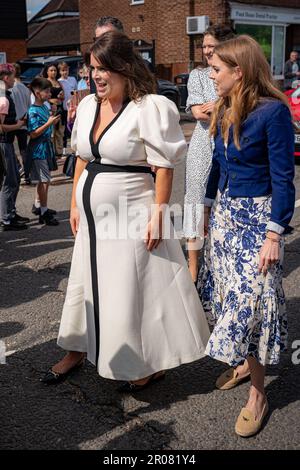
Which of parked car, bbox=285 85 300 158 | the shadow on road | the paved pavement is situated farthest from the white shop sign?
the paved pavement

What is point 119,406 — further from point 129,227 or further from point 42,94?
point 42,94

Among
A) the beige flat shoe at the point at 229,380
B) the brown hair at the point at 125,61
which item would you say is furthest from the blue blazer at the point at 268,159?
the beige flat shoe at the point at 229,380

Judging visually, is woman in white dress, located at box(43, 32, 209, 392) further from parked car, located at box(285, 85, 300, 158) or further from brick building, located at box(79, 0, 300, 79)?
brick building, located at box(79, 0, 300, 79)

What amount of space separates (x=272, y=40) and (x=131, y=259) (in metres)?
26.3

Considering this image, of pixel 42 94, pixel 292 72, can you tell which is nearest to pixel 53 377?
pixel 42 94

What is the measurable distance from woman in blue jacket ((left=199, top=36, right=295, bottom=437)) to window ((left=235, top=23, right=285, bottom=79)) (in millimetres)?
24388

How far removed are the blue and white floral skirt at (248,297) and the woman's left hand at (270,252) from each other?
0.06 meters

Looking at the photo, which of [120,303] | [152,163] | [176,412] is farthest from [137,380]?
[152,163]

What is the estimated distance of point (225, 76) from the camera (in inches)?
108

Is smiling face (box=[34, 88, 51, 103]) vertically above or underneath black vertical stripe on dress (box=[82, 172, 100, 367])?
above

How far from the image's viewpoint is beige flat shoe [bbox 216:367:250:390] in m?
3.32

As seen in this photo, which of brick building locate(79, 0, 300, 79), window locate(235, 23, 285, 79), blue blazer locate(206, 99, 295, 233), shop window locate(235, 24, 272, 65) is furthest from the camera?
window locate(235, 23, 285, 79)

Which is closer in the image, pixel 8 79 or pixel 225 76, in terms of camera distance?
pixel 225 76

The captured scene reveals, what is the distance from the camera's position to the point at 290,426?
293 cm
